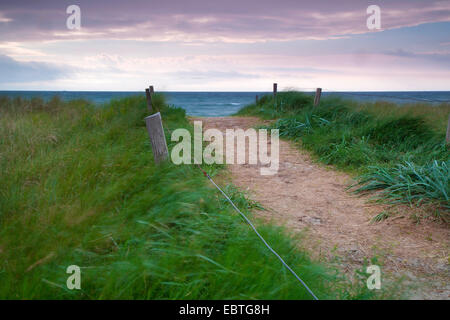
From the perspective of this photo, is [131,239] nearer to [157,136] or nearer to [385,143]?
[157,136]

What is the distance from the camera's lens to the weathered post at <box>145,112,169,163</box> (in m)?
4.16

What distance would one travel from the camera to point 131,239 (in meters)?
2.65

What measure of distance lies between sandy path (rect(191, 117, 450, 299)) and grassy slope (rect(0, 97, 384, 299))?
1.98 feet

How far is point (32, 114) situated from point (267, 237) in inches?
314

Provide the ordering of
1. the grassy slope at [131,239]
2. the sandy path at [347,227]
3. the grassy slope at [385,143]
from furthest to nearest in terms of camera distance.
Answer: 1. the grassy slope at [385,143]
2. the sandy path at [347,227]
3. the grassy slope at [131,239]

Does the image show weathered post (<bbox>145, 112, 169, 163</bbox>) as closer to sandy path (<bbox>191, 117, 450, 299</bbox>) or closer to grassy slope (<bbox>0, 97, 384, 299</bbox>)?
grassy slope (<bbox>0, 97, 384, 299</bbox>)

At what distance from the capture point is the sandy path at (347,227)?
2941 millimetres

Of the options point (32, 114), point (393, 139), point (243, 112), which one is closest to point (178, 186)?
point (393, 139)

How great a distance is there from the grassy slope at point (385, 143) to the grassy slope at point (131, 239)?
2113mm

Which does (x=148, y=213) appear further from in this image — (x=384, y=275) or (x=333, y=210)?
(x=333, y=210)

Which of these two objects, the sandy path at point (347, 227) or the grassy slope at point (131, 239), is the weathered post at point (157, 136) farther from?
the sandy path at point (347, 227)

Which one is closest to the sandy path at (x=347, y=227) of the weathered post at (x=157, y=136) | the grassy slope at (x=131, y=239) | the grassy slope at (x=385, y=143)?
the grassy slope at (x=385, y=143)

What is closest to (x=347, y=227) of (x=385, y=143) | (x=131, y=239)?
(x=131, y=239)

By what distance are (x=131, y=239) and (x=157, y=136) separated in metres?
1.83
